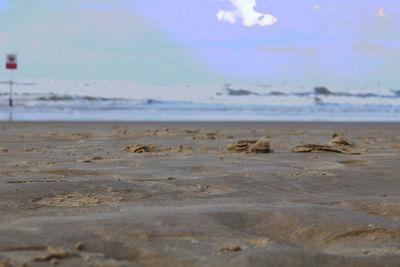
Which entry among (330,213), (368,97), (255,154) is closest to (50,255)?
(330,213)

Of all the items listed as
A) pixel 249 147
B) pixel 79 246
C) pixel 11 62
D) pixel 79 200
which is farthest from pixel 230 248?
pixel 11 62

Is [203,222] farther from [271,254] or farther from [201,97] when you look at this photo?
[201,97]

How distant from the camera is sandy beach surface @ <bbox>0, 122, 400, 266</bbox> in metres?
2.18

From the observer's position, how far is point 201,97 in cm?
5384

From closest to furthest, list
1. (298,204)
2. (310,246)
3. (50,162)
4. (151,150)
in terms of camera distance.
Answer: (310,246) → (298,204) → (50,162) → (151,150)

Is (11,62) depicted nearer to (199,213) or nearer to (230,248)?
(199,213)

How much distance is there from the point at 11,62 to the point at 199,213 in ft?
80.5

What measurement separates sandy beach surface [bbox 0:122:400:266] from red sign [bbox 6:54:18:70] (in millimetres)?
20964

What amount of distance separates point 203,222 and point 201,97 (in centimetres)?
5129

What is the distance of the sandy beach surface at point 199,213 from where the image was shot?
7.14ft

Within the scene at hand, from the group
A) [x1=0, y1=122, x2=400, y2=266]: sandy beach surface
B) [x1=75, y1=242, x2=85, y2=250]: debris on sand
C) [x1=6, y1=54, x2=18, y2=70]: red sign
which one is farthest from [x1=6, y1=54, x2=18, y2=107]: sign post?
[x1=75, y1=242, x2=85, y2=250]: debris on sand

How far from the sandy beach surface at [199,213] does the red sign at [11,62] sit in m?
21.0

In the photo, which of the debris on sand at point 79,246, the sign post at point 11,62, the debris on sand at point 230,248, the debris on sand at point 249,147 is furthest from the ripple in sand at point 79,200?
the sign post at point 11,62

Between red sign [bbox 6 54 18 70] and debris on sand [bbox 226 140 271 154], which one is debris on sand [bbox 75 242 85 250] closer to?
debris on sand [bbox 226 140 271 154]
